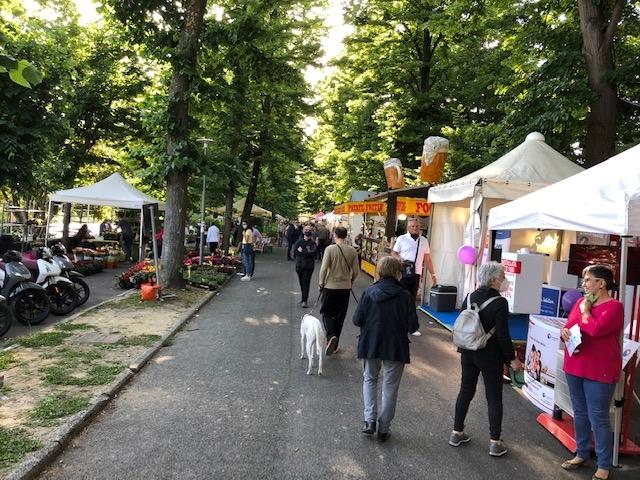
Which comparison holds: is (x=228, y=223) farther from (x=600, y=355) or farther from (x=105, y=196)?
(x=600, y=355)

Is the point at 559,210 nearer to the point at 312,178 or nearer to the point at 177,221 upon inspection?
the point at 177,221

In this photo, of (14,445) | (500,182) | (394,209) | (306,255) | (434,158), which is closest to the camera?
(14,445)

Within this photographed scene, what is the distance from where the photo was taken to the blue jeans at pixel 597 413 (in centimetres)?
388

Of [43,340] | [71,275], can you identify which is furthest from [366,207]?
[43,340]

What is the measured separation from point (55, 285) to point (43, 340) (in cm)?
266

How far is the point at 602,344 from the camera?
392 cm

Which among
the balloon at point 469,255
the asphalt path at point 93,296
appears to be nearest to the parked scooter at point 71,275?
the asphalt path at point 93,296

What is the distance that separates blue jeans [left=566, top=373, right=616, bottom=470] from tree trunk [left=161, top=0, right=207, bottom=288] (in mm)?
9672

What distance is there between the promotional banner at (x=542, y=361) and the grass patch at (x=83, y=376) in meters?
4.75

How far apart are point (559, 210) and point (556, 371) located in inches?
65.5

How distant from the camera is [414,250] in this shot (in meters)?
9.52

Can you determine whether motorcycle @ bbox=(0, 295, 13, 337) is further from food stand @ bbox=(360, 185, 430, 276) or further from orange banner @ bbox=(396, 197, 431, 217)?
orange banner @ bbox=(396, 197, 431, 217)

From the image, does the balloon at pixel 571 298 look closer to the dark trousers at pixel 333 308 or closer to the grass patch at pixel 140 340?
the dark trousers at pixel 333 308

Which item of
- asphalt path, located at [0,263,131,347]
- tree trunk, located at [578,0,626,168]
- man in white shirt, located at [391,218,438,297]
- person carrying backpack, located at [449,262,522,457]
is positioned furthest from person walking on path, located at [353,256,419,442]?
tree trunk, located at [578,0,626,168]
